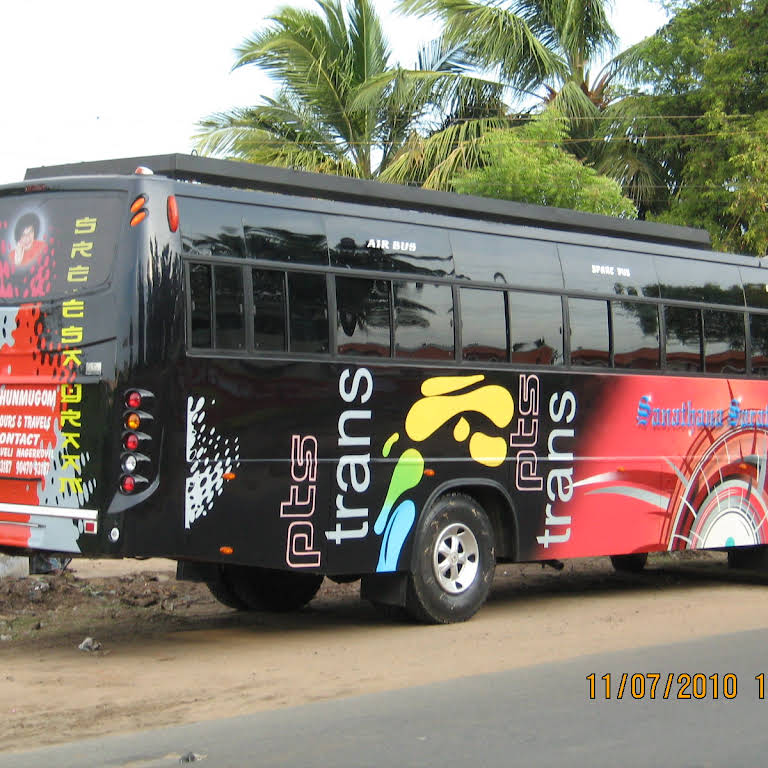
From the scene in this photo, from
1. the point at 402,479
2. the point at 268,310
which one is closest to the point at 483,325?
the point at 402,479

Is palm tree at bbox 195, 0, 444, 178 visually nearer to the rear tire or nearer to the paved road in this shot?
the rear tire

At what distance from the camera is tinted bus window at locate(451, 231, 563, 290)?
10.7 m

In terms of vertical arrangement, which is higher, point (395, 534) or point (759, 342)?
point (759, 342)

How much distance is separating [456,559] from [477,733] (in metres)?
4.06

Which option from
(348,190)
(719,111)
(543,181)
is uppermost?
(719,111)

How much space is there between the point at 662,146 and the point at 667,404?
1446cm

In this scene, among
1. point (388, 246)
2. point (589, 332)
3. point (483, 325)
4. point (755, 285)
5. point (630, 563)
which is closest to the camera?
point (388, 246)

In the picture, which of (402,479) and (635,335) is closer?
(402,479)

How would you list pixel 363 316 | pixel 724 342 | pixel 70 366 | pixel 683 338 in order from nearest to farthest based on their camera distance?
pixel 70 366, pixel 363 316, pixel 683 338, pixel 724 342

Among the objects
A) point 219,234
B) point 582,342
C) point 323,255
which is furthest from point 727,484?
point 219,234

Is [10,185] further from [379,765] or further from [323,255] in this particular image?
[379,765]

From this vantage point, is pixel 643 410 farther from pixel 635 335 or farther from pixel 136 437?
pixel 136 437

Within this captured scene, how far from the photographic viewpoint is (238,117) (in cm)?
2738

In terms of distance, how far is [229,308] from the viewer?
29.2 ft
